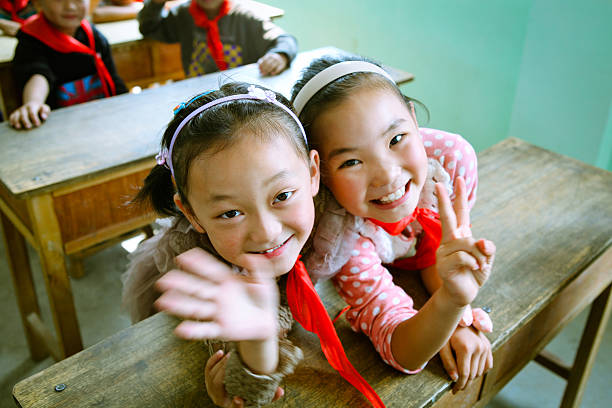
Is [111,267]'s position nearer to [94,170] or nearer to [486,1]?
[94,170]

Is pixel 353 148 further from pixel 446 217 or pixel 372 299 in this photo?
pixel 372 299

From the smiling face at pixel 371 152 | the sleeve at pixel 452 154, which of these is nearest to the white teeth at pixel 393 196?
the smiling face at pixel 371 152

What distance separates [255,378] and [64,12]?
2.00m

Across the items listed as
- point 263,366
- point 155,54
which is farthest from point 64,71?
point 263,366

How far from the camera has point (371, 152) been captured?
2.58 ft

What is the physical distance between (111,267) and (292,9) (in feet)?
7.16

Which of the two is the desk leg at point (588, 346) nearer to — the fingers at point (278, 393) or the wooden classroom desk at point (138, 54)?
the fingers at point (278, 393)

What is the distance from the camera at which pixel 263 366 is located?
701 millimetres

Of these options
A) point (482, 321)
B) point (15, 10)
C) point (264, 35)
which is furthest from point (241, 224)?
point (15, 10)

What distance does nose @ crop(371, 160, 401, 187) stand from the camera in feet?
2.60

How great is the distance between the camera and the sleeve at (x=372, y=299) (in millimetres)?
849

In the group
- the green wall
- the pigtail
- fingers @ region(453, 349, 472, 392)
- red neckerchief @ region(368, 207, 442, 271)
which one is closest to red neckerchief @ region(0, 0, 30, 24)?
the green wall

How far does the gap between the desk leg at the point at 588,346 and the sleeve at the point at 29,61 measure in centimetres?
215

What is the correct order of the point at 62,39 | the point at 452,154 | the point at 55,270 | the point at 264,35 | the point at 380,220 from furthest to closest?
the point at 264,35 < the point at 62,39 < the point at 55,270 < the point at 452,154 < the point at 380,220
